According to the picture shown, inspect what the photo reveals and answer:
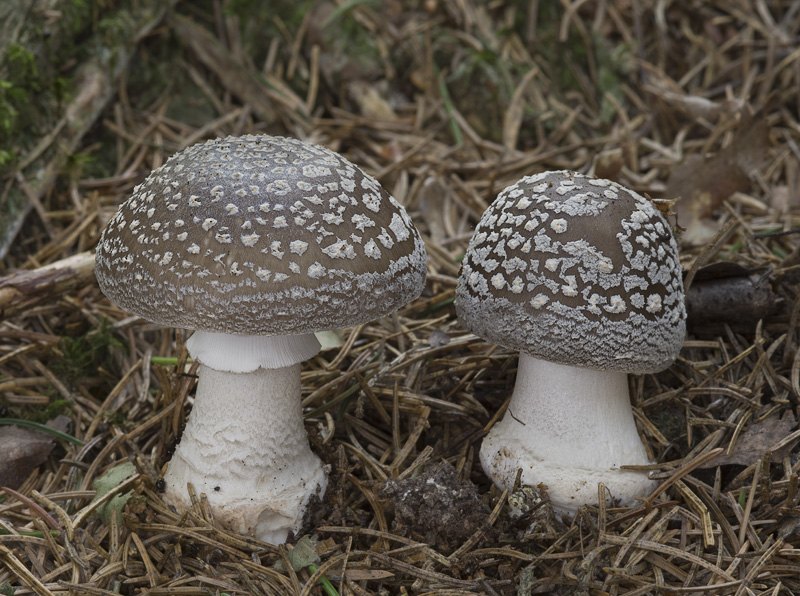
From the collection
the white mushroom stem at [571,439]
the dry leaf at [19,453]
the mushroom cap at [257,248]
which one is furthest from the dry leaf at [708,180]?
the dry leaf at [19,453]

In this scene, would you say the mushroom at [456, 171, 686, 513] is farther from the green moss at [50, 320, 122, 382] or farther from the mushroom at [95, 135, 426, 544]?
the green moss at [50, 320, 122, 382]

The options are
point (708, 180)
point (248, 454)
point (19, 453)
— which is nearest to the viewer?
point (248, 454)

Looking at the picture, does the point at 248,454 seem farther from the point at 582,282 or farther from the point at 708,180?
the point at 708,180

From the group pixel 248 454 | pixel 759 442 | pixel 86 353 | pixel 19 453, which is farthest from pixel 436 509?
pixel 86 353

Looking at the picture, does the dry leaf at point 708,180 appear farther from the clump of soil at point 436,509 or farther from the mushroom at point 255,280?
the clump of soil at point 436,509

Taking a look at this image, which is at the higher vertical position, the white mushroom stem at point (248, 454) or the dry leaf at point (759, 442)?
the white mushroom stem at point (248, 454)

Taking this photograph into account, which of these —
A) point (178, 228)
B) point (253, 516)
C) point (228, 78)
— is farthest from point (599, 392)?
point (228, 78)

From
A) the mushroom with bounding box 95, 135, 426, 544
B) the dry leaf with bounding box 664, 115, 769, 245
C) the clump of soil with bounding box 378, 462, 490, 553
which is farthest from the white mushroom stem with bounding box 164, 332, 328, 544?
the dry leaf with bounding box 664, 115, 769, 245
